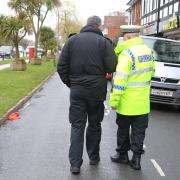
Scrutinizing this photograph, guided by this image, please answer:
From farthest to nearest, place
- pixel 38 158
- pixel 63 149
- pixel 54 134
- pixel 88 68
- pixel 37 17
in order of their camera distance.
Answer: pixel 37 17
pixel 54 134
pixel 63 149
pixel 38 158
pixel 88 68

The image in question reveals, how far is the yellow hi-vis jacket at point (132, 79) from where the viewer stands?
20.0ft

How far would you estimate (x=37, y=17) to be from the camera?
134ft

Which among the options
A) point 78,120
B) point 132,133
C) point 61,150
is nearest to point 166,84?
point 61,150

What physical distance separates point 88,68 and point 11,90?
10.7 m

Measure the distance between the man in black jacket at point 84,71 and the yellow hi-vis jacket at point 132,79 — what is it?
14 cm

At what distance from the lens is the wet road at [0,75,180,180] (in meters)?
6.14

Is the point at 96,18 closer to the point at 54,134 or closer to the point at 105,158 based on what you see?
the point at 105,158

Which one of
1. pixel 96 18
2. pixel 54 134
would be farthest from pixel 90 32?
pixel 54 134


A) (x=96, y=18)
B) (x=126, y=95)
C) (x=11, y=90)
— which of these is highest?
(x=96, y=18)

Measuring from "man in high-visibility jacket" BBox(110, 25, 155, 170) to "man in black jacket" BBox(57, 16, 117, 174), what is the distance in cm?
16

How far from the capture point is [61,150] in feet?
24.4

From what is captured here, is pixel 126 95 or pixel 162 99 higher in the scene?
pixel 126 95

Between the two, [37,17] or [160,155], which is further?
[37,17]

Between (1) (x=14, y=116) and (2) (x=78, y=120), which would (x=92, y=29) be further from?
(1) (x=14, y=116)
